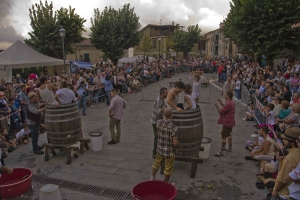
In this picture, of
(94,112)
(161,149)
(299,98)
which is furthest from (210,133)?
(94,112)

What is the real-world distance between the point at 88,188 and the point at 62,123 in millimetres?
1770

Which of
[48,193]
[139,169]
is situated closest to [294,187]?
[139,169]

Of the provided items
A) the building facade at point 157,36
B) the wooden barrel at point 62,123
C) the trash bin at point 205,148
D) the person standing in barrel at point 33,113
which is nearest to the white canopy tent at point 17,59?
the person standing in barrel at point 33,113

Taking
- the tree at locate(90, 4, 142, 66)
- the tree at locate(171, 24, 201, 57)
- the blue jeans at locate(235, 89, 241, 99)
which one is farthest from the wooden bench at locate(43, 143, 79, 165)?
the tree at locate(171, 24, 201, 57)

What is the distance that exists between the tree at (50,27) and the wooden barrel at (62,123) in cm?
2032

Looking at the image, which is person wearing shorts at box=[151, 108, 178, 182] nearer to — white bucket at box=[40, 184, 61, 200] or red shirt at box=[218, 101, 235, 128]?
white bucket at box=[40, 184, 61, 200]

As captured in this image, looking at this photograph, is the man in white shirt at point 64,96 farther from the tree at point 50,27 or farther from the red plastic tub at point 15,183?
the tree at point 50,27

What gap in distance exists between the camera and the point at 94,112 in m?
11.6

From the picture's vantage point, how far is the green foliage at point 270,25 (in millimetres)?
13828

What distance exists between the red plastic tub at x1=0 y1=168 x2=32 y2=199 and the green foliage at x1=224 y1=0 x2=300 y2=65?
14261 mm

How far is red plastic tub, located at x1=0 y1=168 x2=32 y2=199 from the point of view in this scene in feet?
14.5

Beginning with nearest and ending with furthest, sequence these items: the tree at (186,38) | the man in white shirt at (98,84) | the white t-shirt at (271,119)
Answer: the white t-shirt at (271,119)
the man in white shirt at (98,84)
the tree at (186,38)

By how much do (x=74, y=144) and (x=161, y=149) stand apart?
9.42 feet

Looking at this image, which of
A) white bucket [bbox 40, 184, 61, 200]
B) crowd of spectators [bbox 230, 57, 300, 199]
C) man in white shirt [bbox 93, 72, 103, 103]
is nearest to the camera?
crowd of spectators [bbox 230, 57, 300, 199]
